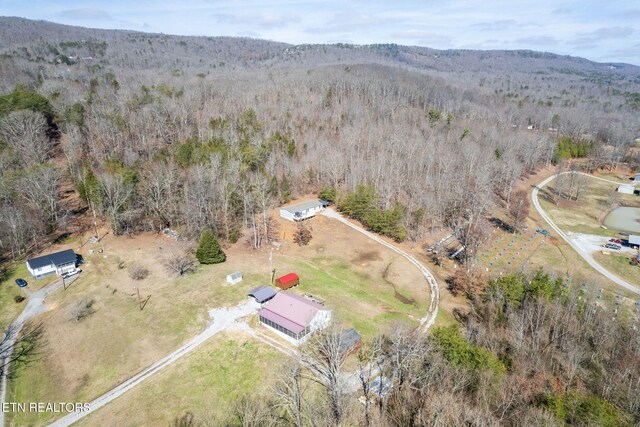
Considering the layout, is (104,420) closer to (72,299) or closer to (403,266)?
(72,299)

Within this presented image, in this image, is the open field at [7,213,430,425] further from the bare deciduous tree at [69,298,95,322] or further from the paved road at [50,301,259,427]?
the paved road at [50,301,259,427]

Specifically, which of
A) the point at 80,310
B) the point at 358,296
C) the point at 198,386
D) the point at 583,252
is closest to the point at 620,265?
the point at 583,252

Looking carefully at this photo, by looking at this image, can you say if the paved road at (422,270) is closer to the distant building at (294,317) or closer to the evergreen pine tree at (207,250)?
the distant building at (294,317)

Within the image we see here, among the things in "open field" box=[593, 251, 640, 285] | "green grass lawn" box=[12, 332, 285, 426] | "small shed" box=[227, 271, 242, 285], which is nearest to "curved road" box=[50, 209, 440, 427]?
"green grass lawn" box=[12, 332, 285, 426]

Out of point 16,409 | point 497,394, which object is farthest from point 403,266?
point 16,409

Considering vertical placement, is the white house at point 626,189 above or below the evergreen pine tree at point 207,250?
below

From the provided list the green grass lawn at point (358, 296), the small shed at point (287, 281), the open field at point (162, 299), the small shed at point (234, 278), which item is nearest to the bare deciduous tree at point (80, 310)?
the open field at point (162, 299)
